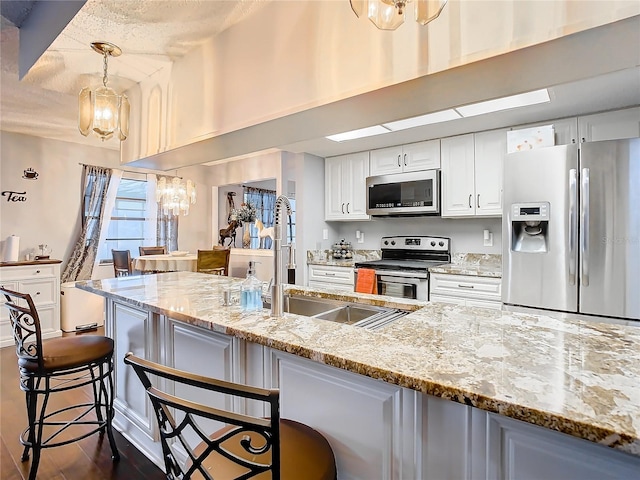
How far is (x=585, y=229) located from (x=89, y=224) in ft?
17.7

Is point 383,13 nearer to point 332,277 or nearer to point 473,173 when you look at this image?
point 473,173

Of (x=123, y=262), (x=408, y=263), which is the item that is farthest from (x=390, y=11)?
(x=123, y=262)

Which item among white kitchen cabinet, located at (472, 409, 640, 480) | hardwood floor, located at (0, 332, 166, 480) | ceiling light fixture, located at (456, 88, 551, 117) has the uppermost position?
ceiling light fixture, located at (456, 88, 551, 117)

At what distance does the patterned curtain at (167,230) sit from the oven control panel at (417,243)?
3439mm

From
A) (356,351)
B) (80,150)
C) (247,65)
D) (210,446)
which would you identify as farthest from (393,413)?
(80,150)

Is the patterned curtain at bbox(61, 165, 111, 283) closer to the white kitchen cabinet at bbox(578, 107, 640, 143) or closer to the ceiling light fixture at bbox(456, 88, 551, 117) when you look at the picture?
the ceiling light fixture at bbox(456, 88, 551, 117)

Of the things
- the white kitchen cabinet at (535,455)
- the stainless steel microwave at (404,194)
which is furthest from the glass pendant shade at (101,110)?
the stainless steel microwave at (404,194)

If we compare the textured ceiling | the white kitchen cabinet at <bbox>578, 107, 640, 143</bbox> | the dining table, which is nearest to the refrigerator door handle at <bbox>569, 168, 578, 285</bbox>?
the white kitchen cabinet at <bbox>578, 107, 640, 143</bbox>

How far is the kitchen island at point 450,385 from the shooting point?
2.26 ft

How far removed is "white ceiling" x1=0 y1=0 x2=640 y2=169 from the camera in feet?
5.02

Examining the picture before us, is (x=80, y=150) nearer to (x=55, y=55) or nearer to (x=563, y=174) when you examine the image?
(x=55, y=55)

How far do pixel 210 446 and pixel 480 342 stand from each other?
791 millimetres

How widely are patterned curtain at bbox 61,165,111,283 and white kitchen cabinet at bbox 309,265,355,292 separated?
9.99 feet

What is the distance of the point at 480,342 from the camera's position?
104 centimetres
